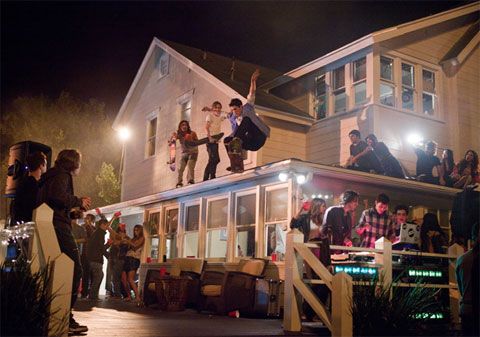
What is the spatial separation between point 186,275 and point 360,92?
20.6 ft

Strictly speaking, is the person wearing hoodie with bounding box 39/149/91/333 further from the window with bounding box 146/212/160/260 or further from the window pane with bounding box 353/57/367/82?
the window with bounding box 146/212/160/260

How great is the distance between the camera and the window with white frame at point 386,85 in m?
13.0

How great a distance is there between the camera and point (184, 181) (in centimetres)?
1501

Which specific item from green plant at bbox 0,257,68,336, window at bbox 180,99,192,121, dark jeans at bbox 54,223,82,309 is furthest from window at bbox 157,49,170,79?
green plant at bbox 0,257,68,336

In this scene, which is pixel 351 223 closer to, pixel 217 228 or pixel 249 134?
pixel 249 134

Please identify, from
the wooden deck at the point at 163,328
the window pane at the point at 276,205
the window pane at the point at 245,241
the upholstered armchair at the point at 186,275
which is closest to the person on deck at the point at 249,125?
the window pane at the point at 276,205

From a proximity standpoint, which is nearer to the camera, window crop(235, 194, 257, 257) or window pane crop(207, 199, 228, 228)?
window crop(235, 194, 257, 257)

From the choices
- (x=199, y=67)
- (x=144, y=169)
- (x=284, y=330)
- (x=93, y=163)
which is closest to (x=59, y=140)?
(x=93, y=163)

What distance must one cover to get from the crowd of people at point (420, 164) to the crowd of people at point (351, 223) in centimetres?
181

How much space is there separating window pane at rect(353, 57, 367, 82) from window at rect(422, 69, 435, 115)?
73.4 inches

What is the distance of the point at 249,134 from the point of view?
1038cm

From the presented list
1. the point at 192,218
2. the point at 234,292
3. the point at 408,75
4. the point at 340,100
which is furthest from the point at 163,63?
the point at 234,292

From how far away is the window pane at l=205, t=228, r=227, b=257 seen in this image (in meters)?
12.6

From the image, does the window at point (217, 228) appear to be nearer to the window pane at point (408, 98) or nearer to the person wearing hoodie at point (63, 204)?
the window pane at point (408, 98)
